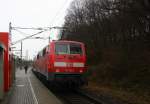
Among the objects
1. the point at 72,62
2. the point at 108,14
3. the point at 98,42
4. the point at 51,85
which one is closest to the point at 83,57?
the point at 72,62

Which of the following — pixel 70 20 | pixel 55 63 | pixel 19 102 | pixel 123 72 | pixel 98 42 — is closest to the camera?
pixel 19 102

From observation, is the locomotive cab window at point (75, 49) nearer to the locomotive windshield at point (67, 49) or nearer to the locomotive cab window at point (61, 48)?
the locomotive windshield at point (67, 49)

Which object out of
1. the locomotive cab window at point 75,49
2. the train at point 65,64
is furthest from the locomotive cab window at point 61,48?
the locomotive cab window at point 75,49

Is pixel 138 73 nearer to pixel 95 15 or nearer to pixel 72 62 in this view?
pixel 72 62

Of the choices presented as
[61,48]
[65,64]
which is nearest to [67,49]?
[61,48]

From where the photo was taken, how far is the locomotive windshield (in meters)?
22.1

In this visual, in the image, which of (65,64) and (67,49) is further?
(67,49)

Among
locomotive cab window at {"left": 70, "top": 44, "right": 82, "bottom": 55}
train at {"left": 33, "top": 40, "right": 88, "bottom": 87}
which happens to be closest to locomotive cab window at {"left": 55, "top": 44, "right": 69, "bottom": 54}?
train at {"left": 33, "top": 40, "right": 88, "bottom": 87}

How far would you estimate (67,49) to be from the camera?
22250 millimetres

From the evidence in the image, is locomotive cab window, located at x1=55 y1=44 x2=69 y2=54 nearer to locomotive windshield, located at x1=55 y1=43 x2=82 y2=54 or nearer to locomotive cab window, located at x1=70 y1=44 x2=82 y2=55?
locomotive windshield, located at x1=55 y1=43 x2=82 y2=54

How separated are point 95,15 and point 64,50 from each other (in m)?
26.9

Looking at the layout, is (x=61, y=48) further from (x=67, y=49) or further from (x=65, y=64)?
(x=65, y=64)

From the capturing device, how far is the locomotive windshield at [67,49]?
22105 millimetres

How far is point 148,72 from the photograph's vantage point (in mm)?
24859
